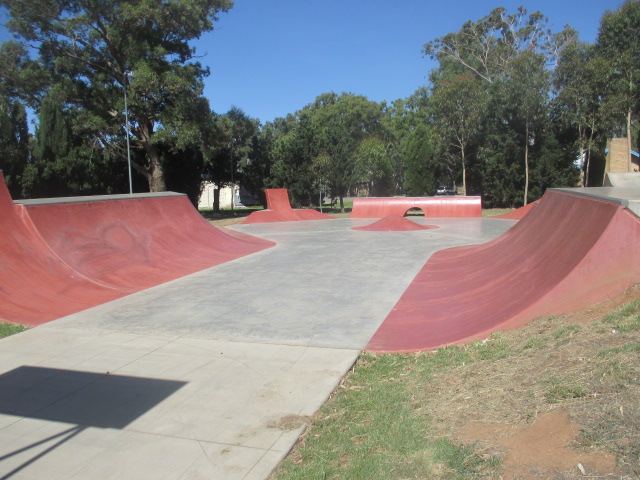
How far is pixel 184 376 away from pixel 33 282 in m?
4.40

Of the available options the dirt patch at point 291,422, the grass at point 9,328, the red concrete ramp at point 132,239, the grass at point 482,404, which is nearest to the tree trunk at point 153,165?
the red concrete ramp at point 132,239

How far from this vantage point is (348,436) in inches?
138

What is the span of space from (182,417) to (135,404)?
51 cm

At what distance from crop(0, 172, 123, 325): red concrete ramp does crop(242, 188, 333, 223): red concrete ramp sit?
16034 mm

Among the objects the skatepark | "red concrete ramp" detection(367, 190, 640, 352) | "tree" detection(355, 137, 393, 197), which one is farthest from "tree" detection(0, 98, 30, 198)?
"red concrete ramp" detection(367, 190, 640, 352)

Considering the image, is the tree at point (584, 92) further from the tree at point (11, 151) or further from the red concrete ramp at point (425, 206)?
the tree at point (11, 151)

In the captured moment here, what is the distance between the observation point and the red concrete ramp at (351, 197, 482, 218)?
1007 inches

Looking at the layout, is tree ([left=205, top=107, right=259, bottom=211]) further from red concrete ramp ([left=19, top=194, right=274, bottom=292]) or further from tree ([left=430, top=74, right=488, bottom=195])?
red concrete ramp ([left=19, top=194, right=274, bottom=292])

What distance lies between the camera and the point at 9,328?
6293 millimetres

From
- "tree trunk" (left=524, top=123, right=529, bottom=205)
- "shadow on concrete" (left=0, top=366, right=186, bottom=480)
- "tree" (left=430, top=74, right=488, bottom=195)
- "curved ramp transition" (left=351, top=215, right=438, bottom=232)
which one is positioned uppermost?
"tree" (left=430, top=74, right=488, bottom=195)

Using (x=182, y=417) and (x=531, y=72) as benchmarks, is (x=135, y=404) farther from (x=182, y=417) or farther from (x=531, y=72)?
(x=531, y=72)

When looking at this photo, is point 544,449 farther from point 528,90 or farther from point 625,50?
point 625,50

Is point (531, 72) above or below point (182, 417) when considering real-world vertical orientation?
above

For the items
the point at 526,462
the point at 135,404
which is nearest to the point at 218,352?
the point at 135,404
